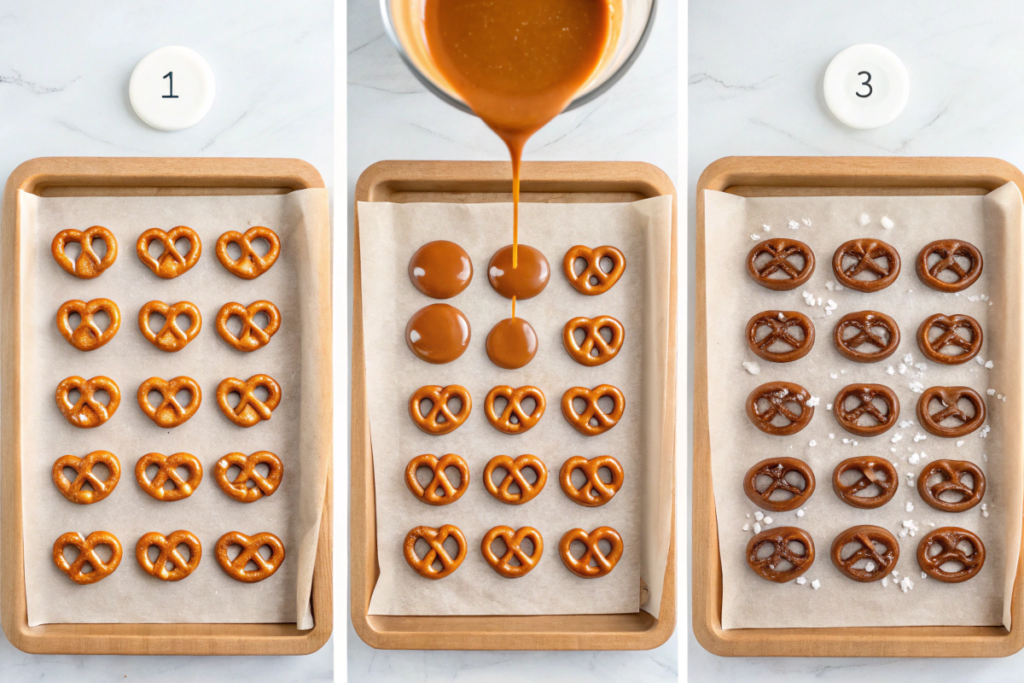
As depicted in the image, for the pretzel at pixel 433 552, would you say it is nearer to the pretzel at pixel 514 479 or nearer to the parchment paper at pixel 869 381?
the pretzel at pixel 514 479

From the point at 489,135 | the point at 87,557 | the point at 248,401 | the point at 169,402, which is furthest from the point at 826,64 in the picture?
the point at 87,557

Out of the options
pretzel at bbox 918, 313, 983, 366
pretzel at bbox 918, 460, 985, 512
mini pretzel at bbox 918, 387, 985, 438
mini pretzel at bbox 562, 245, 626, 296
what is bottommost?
pretzel at bbox 918, 460, 985, 512

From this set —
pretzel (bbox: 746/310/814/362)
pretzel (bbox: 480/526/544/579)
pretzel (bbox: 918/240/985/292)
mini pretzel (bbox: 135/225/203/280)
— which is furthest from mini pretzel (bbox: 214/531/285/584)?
pretzel (bbox: 918/240/985/292)

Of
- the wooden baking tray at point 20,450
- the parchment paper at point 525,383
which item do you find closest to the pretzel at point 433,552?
the parchment paper at point 525,383

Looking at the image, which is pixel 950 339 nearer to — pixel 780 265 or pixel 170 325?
pixel 780 265

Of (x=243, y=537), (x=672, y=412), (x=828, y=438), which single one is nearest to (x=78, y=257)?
(x=243, y=537)

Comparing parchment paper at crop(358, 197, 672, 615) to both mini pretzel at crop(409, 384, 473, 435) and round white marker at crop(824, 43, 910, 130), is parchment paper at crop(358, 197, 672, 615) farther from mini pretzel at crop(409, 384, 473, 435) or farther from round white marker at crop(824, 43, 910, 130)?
round white marker at crop(824, 43, 910, 130)
